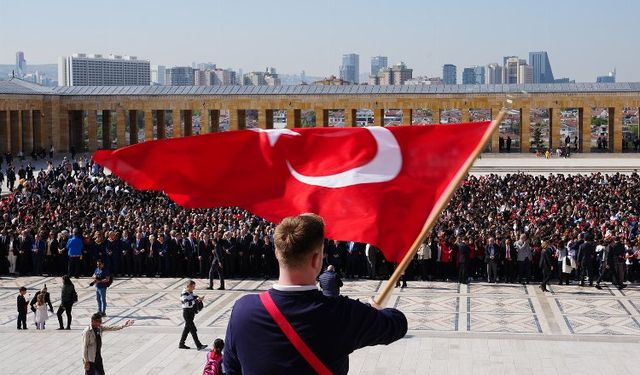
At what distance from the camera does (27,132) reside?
5788 centimetres

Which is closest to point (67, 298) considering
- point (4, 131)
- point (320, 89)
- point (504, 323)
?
point (504, 323)

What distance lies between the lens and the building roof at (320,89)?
56.4 m

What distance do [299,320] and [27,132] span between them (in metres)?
56.8

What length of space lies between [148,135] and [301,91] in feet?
32.9

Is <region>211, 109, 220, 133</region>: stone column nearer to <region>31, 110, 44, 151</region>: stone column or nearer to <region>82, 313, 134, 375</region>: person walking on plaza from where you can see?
<region>31, 110, 44, 151</region>: stone column

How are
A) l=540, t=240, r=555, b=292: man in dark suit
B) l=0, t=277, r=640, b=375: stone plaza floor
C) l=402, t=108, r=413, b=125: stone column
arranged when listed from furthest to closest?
l=402, t=108, r=413, b=125: stone column < l=540, t=240, r=555, b=292: man in dark suit < l=0, t=277, r=640, b=375: stone plaza floor

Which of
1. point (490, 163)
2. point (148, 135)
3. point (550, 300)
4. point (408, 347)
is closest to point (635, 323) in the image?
point (550, 300)

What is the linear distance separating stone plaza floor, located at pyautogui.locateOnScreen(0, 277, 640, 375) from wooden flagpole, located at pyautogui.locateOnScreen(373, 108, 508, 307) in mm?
7502

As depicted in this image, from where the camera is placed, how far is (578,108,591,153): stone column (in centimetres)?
5497

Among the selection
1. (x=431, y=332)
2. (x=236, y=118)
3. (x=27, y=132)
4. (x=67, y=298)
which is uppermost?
(x=236, y=118)

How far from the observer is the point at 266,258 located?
68.9ft

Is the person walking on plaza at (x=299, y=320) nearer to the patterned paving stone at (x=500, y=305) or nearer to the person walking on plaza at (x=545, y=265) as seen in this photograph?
the patterned paving stone at (x=500, y=305)

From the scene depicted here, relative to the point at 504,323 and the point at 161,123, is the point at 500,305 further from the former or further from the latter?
the point at 161,123

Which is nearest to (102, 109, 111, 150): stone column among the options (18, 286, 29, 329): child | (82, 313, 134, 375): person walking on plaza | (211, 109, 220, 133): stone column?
(211, 109, 220, 133): stone column
